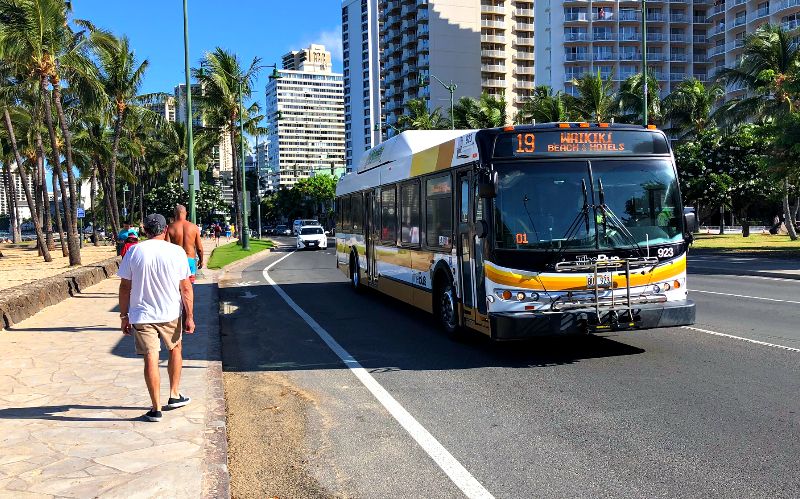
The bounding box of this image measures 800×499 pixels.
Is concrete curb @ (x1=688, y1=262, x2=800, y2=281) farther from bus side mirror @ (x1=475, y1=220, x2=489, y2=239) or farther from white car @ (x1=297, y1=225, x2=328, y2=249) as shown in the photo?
white car @ (x1=297, y1=225, x2=328, y2=249)

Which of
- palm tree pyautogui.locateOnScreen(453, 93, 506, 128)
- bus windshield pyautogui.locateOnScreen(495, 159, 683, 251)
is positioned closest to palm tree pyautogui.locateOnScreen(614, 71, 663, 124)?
palm tree pyautogui.locateOnScreen(453, 93, 506, 128)

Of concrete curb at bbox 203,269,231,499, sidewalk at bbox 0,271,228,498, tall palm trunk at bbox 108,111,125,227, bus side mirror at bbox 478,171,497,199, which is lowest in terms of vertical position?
concrete curb at bbox 203,269,231,499

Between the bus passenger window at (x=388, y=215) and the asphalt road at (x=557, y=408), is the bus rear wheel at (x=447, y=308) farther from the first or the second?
the bus passenger window at (x=388, y=215)

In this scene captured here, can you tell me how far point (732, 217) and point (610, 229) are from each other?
75.9m

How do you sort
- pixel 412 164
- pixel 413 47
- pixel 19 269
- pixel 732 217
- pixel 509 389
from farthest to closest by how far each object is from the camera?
1. pixel 413 47
2. pixel 732 217
3. pixel 19 269
4. pixel 412 164
5. pixel 509 389

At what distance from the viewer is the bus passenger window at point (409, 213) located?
11906mm

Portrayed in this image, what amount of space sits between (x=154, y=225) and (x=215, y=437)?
76.0 inches

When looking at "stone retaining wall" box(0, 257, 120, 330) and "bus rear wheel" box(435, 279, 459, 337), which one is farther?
"stone retaining wall" box(0, 257, 120, 330)

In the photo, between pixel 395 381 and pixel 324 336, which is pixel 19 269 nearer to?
pixel 324 336

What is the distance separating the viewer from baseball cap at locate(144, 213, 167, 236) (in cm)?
636

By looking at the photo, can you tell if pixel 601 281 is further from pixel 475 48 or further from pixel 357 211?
pixel 475 48

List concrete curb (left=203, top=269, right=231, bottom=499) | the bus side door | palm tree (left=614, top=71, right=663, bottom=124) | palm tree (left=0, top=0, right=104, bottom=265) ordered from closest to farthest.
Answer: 1. concrete curb (left=203, top=269, right=231, bottom=499)
2. the bus side door
3. palm tree (left=0, top=0, right=104, bottom=265)
4. palm tree (left=614, top=71, right=663, bottom=124)

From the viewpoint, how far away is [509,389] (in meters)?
7.48

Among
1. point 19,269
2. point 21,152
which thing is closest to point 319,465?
point 19,269
